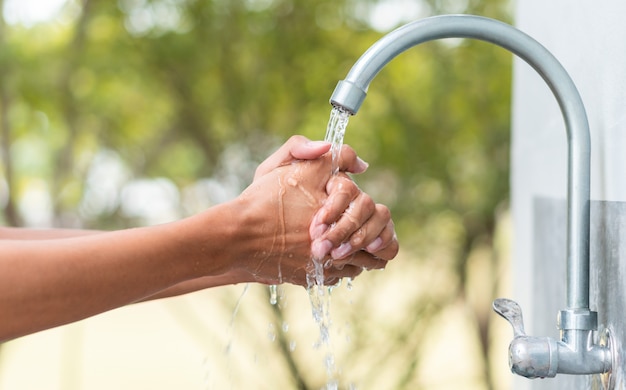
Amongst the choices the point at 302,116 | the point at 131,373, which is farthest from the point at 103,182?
the point at 131,373

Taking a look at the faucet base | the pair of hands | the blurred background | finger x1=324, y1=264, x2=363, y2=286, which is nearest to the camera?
the faucet base

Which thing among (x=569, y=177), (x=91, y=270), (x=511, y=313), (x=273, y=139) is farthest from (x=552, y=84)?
(x=273, y=139)

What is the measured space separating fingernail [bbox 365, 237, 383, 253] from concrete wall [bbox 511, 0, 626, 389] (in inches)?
8.7

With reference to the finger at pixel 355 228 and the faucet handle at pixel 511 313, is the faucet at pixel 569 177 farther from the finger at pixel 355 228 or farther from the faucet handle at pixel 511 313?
the finger at pixel 355 228

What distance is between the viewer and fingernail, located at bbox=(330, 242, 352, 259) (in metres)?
0.98

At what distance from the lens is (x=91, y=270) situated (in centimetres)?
78

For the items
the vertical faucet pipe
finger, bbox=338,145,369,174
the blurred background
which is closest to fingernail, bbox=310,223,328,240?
finger, bbox=338,145,369,174

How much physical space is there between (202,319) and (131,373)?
2.43ft

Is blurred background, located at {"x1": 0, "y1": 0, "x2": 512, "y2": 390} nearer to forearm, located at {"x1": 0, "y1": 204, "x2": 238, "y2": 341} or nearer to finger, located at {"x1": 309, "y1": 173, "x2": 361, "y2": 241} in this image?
finger, located at {"x1": 309, "y1": 173, "x2": 361, "y2": 241}

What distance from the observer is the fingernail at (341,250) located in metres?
0.98

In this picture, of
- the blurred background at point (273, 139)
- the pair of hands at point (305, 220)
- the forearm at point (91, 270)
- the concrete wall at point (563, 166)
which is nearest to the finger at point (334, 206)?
the pair of hands at point (305, 220)

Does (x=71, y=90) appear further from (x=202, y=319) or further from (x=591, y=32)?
(x=591, y=32)

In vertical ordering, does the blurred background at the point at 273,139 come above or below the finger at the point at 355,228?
above

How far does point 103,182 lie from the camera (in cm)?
323
